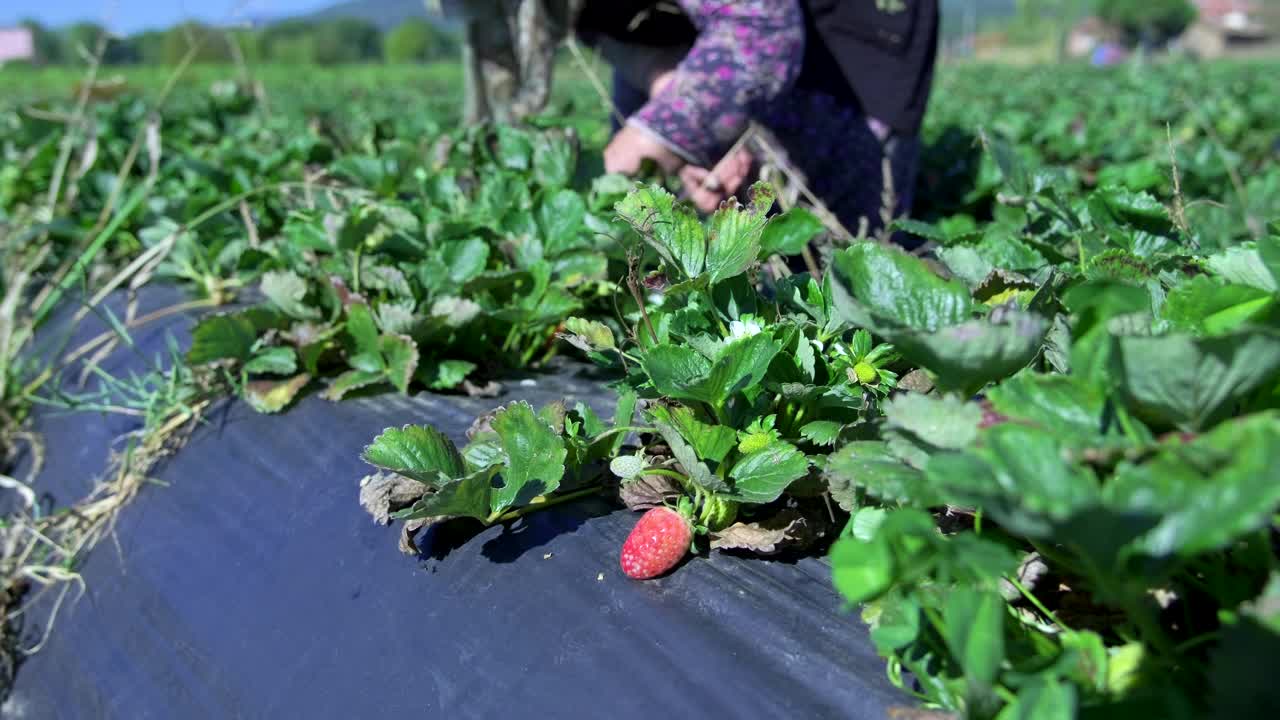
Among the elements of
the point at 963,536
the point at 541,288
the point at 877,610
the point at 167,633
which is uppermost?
the point at 963,536

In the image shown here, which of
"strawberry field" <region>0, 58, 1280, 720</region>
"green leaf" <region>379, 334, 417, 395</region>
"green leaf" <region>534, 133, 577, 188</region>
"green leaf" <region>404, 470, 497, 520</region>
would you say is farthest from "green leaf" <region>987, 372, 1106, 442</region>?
"green leaf" <region>534, 133, 577, 188</region>

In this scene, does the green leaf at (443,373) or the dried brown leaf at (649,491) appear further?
the green leaf at (443,373)

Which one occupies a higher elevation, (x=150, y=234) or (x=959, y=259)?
(x=959, y=259)

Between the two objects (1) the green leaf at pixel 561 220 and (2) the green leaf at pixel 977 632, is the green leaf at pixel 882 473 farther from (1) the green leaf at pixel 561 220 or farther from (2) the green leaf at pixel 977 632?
(1) the green leaf at pixel 561 220

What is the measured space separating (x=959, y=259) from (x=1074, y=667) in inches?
21.7

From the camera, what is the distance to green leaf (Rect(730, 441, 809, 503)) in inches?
34.0

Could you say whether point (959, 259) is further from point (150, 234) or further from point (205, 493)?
point (150, 234)

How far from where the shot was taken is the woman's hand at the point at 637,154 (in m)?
2.04

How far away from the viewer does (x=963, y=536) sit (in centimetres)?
55

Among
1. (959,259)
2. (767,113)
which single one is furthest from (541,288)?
(767,113)

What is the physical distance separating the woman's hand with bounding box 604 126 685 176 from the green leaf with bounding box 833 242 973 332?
1.30 m

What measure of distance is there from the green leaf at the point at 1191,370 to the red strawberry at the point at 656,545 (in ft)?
1.38

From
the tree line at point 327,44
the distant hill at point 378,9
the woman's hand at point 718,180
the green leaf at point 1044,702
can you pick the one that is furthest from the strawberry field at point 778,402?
the distant hill at point 378,9

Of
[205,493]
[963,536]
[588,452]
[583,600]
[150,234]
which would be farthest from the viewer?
[150,234]
